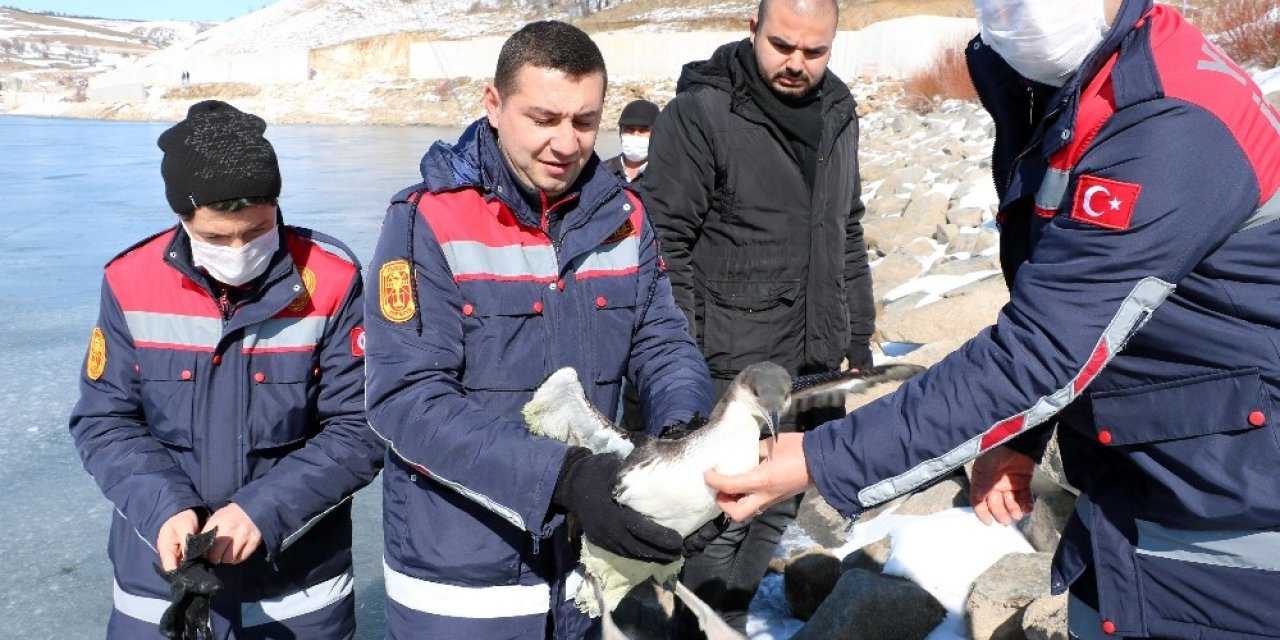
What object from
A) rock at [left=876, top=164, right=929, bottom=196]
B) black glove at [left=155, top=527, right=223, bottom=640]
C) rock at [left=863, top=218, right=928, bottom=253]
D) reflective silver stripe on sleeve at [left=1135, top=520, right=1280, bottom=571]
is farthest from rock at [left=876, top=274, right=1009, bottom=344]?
rock at [left=876, top=164, right=929, bottom=196]

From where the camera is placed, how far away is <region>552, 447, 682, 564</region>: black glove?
6.90 ft

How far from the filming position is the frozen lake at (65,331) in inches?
165

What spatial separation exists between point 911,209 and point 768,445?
9376 mm

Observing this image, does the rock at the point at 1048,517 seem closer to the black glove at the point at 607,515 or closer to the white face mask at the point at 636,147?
the black glove at the point at 607,515

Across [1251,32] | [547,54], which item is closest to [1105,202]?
[547,54]

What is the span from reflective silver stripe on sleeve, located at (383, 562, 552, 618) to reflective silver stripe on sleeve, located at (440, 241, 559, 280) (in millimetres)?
732

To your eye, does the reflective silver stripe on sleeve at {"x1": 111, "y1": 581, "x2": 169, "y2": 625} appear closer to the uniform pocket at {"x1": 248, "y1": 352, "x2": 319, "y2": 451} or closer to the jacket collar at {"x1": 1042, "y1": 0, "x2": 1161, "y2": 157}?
the uniform pocket at {"x1": 248, "y1": 352, "x2": 319, "y2": 451}

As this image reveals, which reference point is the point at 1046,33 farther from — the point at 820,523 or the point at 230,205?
the point at 820,523

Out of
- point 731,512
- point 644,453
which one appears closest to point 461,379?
point 644,453

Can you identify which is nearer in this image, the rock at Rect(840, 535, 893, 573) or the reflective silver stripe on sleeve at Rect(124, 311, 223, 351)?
the reflective silver stripe on sleeve at Rect(124, 311, 223, 351)

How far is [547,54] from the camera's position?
2.38 m

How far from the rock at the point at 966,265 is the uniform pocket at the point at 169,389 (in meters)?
6.18

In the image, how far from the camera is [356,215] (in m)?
12.2

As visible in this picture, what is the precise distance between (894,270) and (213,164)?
768 centimetres
